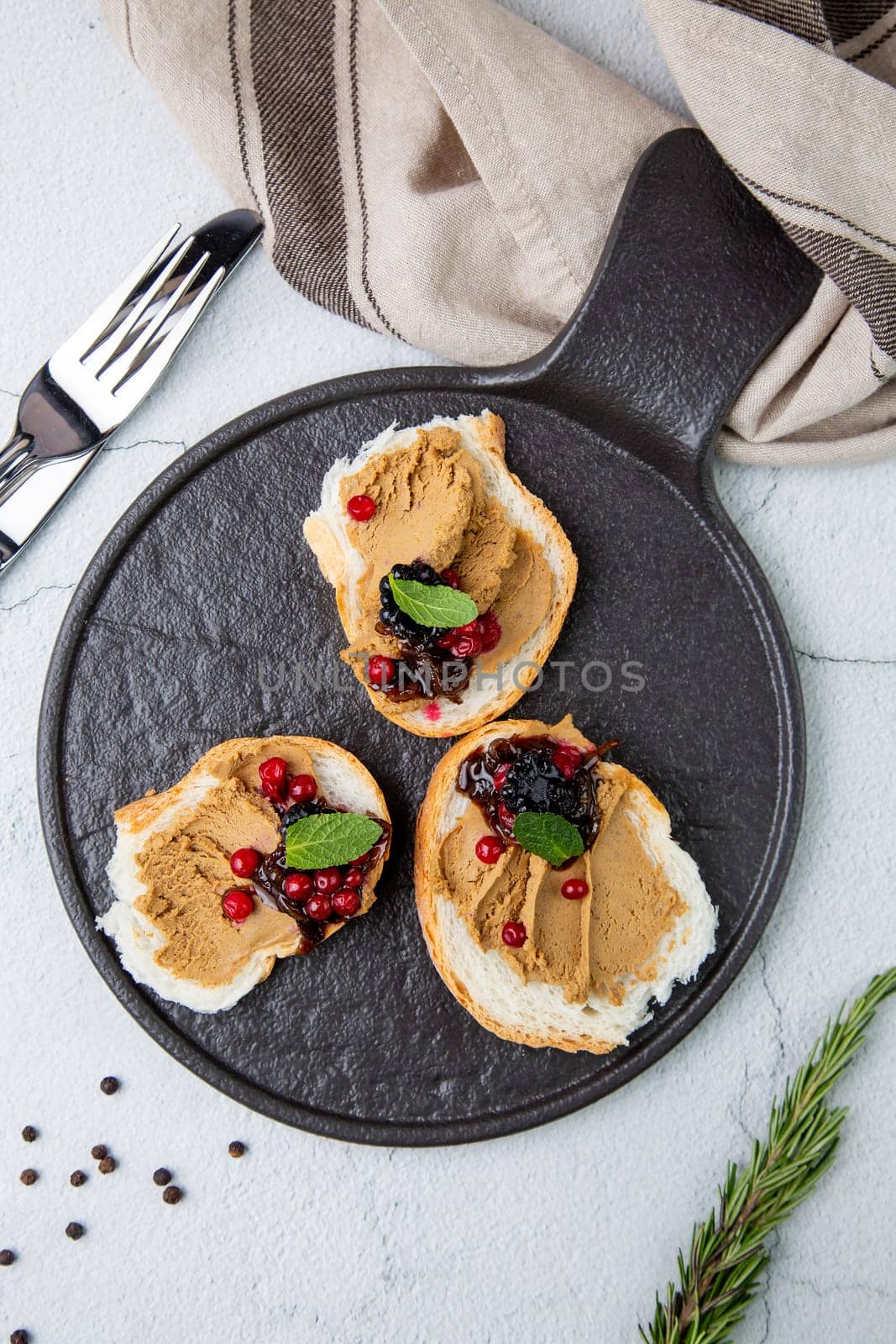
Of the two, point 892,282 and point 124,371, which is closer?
point 892,282

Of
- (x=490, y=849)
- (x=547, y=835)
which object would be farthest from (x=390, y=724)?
(x=547, y=835)

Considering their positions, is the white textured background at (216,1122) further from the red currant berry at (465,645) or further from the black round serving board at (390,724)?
the red currant berry at (465,645)

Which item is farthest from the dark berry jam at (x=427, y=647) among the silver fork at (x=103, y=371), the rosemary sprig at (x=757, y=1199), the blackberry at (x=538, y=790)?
the rosemary sprig at (x=757, y=1199)

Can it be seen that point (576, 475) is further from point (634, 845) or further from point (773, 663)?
point (634, 845)

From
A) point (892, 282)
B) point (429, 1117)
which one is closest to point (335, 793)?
point (429, 1117)

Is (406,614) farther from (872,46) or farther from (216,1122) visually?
(872,46)

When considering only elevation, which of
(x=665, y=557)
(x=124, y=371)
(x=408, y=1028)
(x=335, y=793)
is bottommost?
(x=408, y=1028)

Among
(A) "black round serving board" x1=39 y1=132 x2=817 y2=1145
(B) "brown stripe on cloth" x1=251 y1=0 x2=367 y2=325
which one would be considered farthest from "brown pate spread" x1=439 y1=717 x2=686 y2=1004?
(B) "brown stripe on cloth" x1=251 y1=0 x2=367 y2=325
